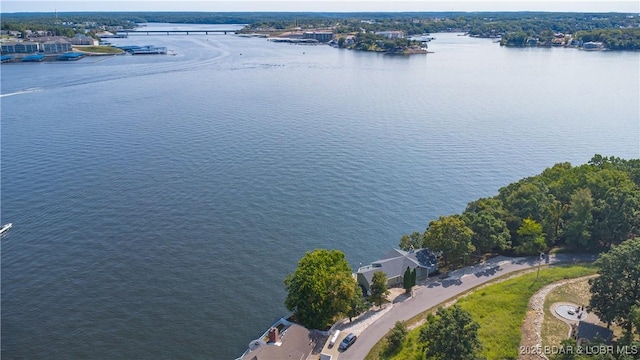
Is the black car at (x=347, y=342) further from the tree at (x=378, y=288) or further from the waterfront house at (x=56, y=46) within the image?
the waterfront house at (x=56, y=46)

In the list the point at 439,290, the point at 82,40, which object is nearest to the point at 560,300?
the point at 439,290

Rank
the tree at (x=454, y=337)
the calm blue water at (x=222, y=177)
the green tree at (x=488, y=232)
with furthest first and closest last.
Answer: the green tree at (x=488, y=232) → the calm blue water at (x=222, y=177) → the tree at (x=454, y=337)

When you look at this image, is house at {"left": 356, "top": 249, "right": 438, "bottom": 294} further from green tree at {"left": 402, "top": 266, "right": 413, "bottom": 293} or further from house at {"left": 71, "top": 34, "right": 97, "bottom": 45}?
house at {"left": 71, "top": 34, "right": 97, "bottom": 45}

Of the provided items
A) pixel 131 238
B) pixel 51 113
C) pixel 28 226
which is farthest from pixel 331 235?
pixel 51 113

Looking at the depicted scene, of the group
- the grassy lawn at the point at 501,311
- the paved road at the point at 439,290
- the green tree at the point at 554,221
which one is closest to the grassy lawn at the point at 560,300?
the grassy lawn at the point at 501,311

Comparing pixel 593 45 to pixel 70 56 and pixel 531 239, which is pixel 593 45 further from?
pixel 70 56

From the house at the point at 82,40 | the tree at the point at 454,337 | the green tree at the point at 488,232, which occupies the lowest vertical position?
the green tree at the point at 488,232

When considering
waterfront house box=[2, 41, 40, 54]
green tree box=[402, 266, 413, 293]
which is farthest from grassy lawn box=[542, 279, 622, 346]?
waterfront house box=[2, 41, 40, 54]
